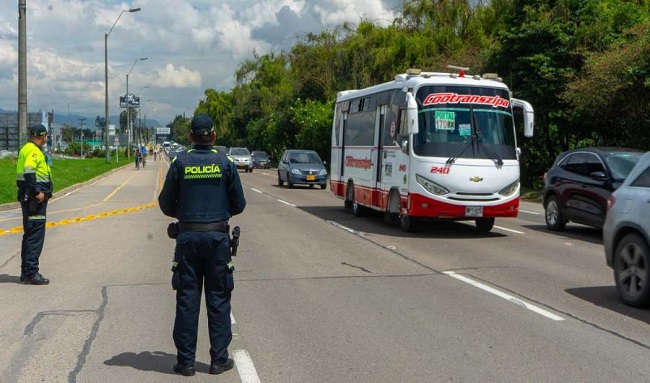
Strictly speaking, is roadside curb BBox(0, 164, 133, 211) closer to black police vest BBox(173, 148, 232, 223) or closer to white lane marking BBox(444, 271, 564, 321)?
white lane marking BBox(444, 271, 564, 321)

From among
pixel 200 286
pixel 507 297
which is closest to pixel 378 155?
pixel 507 297

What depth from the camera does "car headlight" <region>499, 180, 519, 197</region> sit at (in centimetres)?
1485

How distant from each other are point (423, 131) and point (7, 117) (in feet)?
224

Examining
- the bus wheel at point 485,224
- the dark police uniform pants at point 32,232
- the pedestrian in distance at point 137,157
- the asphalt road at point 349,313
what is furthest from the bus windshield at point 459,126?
the pedestrian in distance at point 137,157

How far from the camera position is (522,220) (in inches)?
754

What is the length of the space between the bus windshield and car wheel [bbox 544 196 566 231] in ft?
5.55

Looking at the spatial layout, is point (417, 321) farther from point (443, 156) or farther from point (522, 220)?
point (522, 220)

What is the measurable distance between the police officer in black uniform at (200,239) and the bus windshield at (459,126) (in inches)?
362

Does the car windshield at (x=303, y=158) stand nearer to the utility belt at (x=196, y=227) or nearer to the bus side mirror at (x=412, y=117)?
the bus side mirror at (x=412, y=117)

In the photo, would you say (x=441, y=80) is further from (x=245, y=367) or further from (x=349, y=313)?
(x=245, y=367)

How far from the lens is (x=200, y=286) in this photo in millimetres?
5914

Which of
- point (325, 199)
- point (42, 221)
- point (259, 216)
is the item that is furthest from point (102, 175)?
point (42, 221)

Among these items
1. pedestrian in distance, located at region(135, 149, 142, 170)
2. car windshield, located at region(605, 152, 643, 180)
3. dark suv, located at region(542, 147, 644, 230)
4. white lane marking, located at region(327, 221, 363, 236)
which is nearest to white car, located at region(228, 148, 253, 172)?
pedestrian in distance, located at region(135, 149, 142, 170)

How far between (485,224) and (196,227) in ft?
36.0
